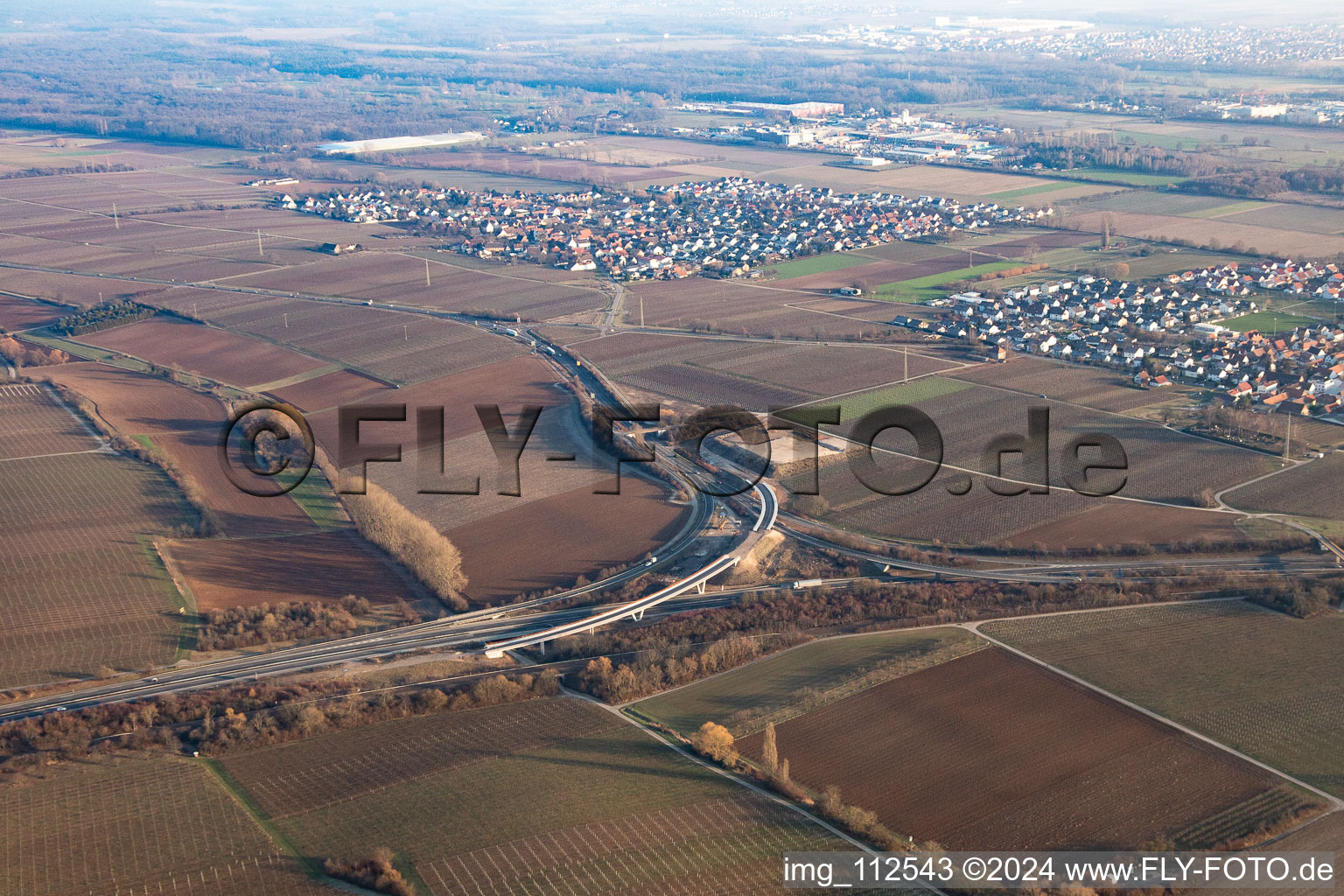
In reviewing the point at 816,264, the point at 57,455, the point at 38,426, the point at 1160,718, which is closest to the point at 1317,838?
the point at 1160,718

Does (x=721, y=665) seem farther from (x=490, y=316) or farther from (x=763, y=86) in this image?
(x=763, y=86)

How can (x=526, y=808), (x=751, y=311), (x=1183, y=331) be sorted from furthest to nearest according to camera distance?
(x=751, y=311), (x=1183, y=331), (x=526, y=808)

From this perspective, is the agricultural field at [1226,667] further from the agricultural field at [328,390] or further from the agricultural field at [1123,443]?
the agricultural field at [328,390]

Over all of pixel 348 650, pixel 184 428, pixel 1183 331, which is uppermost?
pixel 1183 331

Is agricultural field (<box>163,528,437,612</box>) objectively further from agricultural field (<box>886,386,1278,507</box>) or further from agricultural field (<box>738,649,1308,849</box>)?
agricultural field (<box>886,386,1278,507</box>)

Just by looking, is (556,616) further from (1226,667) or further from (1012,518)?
(1226,667)

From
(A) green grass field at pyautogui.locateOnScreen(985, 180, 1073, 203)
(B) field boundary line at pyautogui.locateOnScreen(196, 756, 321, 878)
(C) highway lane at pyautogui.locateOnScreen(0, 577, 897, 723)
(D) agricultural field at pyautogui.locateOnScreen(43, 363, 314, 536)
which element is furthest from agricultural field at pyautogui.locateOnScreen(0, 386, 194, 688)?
Result: (A) green grass field at pyautogui.locateOnScreen(985, 180, 1073, 203)
